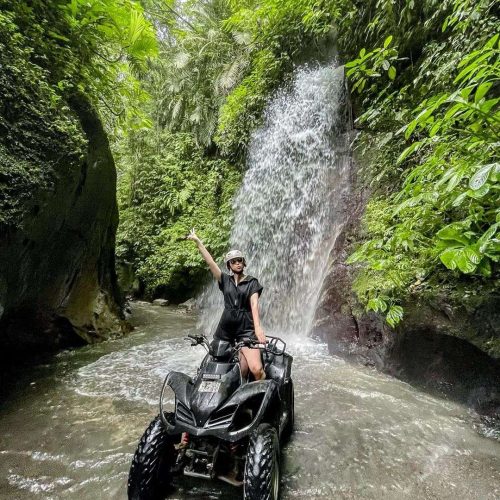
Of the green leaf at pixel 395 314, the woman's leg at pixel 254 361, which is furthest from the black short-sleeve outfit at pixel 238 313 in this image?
the green leaf at pixel 395 314

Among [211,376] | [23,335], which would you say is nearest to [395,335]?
[211,376]

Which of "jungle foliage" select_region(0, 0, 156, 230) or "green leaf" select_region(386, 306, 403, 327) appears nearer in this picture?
"jungle foliage" select_region(0, 0, 156, 230)

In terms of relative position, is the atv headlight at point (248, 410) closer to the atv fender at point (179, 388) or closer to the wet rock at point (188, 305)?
the atv fender at point (179, 388)

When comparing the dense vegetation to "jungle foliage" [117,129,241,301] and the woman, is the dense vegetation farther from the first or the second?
the woman

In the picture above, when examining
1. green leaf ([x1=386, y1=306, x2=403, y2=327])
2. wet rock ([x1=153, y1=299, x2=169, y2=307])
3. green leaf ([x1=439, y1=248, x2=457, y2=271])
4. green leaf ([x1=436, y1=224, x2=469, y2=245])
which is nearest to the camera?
green leaf ([x1=439, y1=248, x2=457, y2=271])

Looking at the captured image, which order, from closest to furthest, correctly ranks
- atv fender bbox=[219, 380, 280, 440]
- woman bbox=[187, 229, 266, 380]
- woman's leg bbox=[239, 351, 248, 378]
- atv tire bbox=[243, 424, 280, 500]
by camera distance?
atv tire bbox=[243, 424, 280, 500], atv fender bbox=[219, 380, 280, 440], woman's leg bbox=[239, 351, 248, 378], woman bbox=[187, 229, 266, 380]

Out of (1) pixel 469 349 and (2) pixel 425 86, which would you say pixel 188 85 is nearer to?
(2) pixel 425 86

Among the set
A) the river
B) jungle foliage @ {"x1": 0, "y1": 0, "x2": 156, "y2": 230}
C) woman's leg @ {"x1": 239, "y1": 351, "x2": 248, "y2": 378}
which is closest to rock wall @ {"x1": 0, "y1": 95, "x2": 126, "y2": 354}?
jungle foliage @ {"x1": 0, "y1": 0, "x2": 156, "y2": 230}

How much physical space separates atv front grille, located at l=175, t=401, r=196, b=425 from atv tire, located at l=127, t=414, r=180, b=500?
0.51 ft

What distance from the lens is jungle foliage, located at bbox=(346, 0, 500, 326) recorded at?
2.40 metres

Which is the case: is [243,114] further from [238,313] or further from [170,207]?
[238,313]

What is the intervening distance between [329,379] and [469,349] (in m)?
1.87

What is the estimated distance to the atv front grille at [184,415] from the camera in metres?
2.09

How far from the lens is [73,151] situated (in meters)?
4.41
